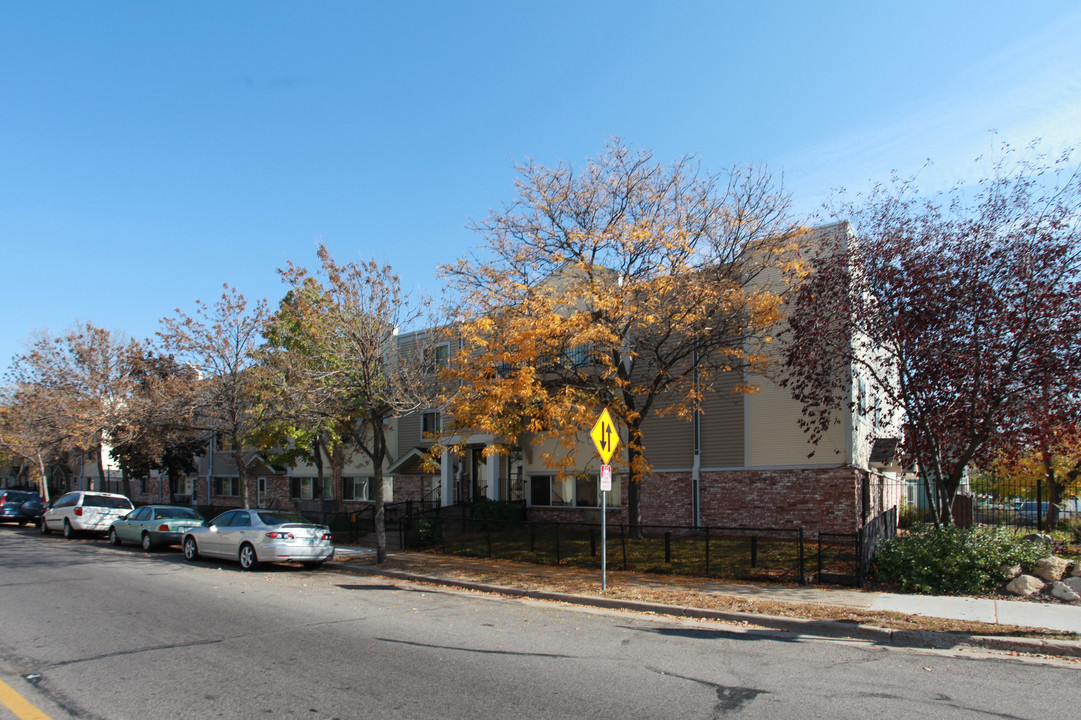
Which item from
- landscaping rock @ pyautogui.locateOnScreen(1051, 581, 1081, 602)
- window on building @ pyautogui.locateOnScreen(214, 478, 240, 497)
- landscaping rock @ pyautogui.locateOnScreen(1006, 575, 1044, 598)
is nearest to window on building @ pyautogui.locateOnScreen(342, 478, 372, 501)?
window on building @ pyautogui.locateOnScreen(214, 478, 240, 497)

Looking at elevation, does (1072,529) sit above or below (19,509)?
above

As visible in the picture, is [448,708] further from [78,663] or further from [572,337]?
[572,337]

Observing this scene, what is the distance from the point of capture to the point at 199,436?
3594 cm

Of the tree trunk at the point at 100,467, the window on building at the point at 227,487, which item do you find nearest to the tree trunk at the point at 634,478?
the tree trunk at the point at 100,467

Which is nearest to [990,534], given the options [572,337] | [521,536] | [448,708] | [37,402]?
[572,337]

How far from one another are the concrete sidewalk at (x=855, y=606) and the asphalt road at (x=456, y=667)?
51 centimetres

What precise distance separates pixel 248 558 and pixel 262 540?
2.39 ft

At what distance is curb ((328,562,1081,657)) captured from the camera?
8.91 m

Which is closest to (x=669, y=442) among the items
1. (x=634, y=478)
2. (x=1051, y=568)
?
(x=634, y=478)

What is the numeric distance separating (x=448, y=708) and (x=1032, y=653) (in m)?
7.13

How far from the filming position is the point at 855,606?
1138 cm

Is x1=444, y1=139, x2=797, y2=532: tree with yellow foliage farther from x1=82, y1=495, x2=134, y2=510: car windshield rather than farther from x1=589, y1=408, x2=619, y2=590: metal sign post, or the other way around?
x1=82, y1=495, x2=134, y2=510: car windshield

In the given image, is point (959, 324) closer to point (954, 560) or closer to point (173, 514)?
point (954, 560)

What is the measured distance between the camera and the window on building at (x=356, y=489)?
111 ft
